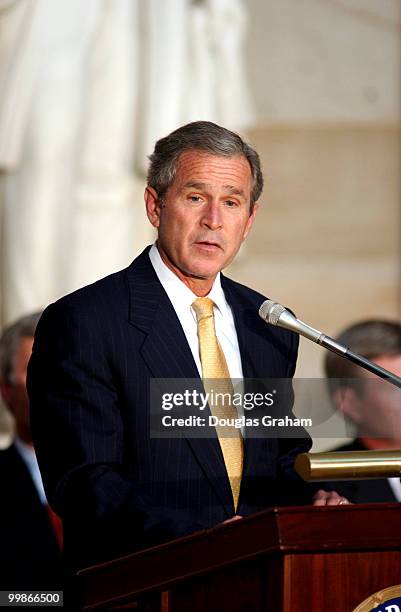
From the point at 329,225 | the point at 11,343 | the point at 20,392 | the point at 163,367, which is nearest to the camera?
the point at 163,367

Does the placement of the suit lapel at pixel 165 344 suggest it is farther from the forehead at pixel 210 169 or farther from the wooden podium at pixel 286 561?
the wooden podium at pixel 286 561

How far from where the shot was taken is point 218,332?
9.70ft

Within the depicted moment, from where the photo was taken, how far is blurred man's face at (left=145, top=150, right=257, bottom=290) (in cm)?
287

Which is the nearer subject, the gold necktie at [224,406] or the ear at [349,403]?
the gold necktie at [224,406]

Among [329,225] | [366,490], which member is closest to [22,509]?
[366,490]

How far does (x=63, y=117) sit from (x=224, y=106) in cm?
93

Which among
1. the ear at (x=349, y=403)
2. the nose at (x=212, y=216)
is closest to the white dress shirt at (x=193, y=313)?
the nose at (x=212, y=216)

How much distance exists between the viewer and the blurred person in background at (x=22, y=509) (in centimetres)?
420

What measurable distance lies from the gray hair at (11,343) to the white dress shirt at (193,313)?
1779mm

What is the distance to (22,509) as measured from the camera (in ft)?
14.2

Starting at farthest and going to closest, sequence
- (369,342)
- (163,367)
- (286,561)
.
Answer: (369,342) < (163,367) < (286,561)

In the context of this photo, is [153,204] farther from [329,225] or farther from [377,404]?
[329,225]

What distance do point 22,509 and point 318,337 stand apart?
195 cm

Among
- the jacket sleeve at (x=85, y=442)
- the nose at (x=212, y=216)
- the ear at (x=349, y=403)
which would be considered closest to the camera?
the jacket sleeve at (x=85, y=442)
